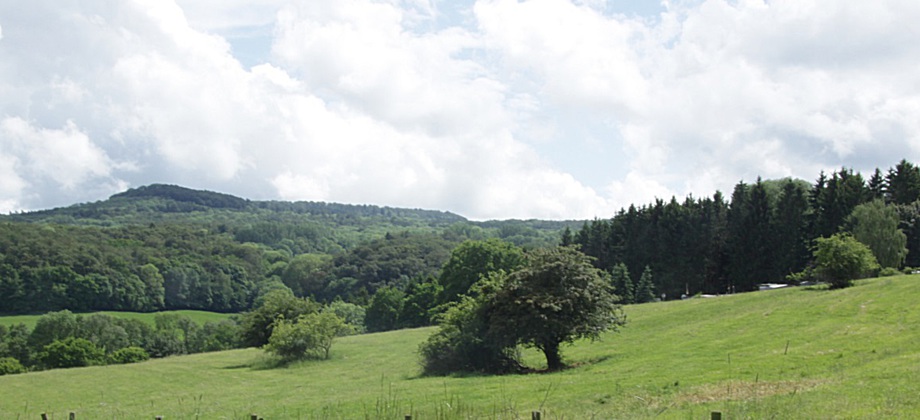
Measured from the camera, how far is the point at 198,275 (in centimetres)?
16362

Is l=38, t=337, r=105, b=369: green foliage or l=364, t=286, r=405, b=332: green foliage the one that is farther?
l=364, t=286, r=405, b=332: green foliage

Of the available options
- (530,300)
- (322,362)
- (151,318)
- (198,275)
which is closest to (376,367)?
(322,362)

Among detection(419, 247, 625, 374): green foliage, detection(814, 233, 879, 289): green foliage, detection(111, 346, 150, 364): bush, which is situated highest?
detection(814, 233, 879, 289): green foliage

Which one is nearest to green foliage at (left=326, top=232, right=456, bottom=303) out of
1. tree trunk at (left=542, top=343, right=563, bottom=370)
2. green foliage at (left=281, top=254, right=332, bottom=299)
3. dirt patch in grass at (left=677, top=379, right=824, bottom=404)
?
green foliage at (left=281, top=254, right=332, bottom=299)

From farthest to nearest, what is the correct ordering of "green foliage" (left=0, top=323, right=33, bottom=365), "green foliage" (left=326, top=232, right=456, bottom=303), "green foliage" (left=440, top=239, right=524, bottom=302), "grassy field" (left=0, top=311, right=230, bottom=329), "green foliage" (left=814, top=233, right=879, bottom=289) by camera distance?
"green foliage" (left=326, top=232, right=456, bottom=303), "grassy field" (left=0, top=311, right=230, bottom=329), "green foliage" (left=0, top=323, right=33, bottom=365), "green foliage" (left=440, top=239, right=524, bottom=302), "green foliage" (left=814, top=233, right=879, bottom=289)

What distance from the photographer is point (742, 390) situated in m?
18.3

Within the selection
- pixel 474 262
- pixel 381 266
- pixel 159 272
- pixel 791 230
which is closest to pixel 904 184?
pixel 791 230

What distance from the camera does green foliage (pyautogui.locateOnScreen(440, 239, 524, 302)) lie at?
80188 millimetres

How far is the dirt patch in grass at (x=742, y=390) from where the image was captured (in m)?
17.3

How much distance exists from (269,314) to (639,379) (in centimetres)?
4363

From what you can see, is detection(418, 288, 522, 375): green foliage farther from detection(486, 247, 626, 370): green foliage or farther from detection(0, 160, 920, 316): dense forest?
detection(0, 160, 920, 316): dense forest

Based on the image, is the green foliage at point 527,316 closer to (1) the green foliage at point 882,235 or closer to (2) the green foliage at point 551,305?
(2) the green foliage at point 551,305

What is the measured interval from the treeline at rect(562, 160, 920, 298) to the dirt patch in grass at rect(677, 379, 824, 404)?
49.4 meters

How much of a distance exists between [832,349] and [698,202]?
67.7 m
